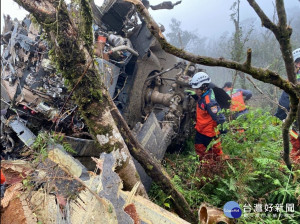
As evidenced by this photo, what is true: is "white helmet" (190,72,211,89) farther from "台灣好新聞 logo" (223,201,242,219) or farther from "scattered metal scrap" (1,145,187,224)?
"scattered metal scrap" (1,145,187,224)

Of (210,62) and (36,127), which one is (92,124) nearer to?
(210,62)

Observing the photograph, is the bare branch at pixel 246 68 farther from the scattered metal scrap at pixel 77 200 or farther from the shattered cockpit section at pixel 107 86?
the shattered cockpit section at pixel 107 86

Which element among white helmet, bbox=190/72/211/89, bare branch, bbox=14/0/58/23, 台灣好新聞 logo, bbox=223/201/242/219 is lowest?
台灣好新聞 logo, bbox=223/201/242/219

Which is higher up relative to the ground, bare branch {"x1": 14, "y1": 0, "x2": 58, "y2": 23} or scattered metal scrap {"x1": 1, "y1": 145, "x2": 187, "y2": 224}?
bare branch {"x1": 14, "y1": 0, "x2": 58, "y2": 23}

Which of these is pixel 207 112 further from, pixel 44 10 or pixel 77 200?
pixel 44 10

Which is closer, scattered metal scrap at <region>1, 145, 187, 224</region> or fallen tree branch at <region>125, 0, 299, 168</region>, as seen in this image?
fallen tree branch at <region>125, 0, 299, 168</region>

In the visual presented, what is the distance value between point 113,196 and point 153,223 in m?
0.49

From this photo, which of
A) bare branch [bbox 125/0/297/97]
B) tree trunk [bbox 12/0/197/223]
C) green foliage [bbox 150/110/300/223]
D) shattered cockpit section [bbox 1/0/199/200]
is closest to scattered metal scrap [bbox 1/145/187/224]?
tree trunk [bbox 12/0/197/223]

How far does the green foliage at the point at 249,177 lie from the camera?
9.55ft

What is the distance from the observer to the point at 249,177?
3.03 meters

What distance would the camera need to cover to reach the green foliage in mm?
2910

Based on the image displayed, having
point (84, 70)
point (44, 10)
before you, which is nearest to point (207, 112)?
point (84, 70)

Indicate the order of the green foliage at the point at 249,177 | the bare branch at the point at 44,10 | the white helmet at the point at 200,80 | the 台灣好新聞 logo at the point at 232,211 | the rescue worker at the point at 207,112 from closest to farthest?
the bare branch at the point at 44,10 → the 台灣好新聞 logo at the point at 232,211 → the green foliage at the point at 249,177 → the rescue worker at the point at 207,112 → the white helmet at the point at 200,80

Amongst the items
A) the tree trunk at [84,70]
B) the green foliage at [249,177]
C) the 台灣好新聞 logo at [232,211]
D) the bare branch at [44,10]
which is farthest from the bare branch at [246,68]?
the green foliage at [249,177]
